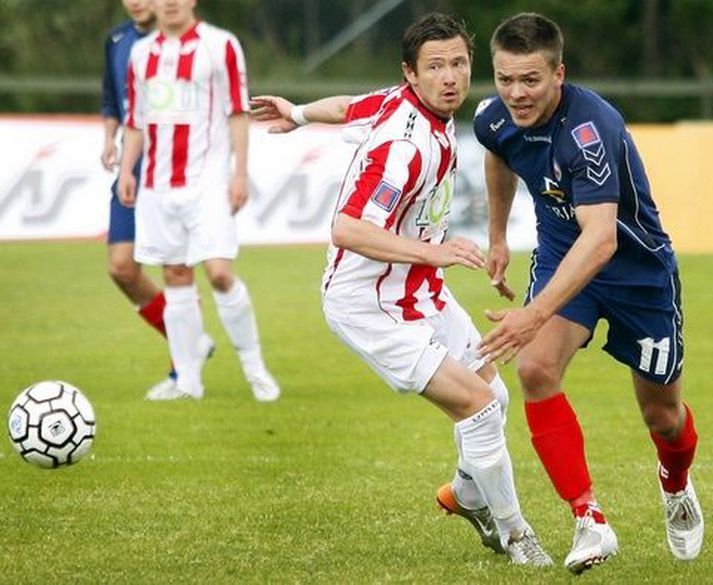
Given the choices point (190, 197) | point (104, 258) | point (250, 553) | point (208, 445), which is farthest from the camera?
point (104, 258)

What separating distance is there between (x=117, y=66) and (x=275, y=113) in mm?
4425

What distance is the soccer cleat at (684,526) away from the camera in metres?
6.80

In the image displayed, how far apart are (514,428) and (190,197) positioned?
2.36 metres

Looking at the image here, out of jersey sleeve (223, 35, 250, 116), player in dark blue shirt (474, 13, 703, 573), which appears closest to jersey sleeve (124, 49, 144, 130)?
jersey sleeve (223, 35, 250, 116)

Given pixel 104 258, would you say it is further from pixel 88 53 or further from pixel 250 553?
pixel 250 553

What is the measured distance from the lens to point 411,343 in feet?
21.5

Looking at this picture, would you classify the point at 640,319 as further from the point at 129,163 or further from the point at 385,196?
the point at 129,163

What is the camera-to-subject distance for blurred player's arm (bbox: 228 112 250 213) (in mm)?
10758

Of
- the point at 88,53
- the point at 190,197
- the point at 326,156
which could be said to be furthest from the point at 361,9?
the point at 190,197

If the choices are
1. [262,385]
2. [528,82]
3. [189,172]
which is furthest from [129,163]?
[528,82]

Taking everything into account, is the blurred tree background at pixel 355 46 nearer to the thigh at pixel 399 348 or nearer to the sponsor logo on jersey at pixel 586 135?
the thigh at pixel 399 348

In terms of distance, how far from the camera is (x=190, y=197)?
35.6 feet

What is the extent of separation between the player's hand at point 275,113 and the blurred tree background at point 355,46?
18.9 meters

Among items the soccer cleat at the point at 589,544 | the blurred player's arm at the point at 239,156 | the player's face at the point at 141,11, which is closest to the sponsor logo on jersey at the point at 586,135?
the soccer cleat at the point at 589,544
